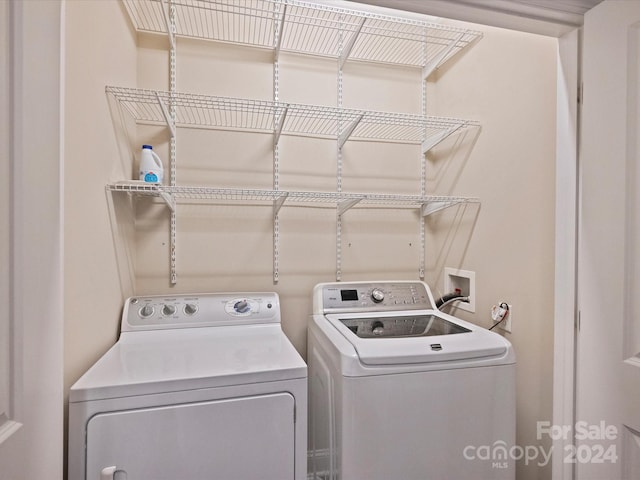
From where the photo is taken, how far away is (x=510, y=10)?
1041 mm

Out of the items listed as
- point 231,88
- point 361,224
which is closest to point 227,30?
point 231,88

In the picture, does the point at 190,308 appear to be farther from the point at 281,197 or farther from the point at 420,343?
the point at 420,343

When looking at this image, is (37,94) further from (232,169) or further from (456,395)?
(456,395)

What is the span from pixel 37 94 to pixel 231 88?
1.36m

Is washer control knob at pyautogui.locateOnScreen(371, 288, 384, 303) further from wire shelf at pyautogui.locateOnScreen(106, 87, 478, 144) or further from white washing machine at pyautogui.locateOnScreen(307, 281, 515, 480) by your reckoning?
wire shelf at pyautogui.locateOnScreen(106, 87, 478, 144)

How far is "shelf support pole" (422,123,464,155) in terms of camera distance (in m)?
1.82

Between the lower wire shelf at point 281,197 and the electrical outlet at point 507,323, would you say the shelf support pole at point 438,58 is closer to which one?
the lower wire shelf at point 281,197

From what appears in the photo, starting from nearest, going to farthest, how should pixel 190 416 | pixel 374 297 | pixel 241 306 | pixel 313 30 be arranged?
pixel 190 416 < pixel 241 306 < pixel 374 297 < pixel 313 30

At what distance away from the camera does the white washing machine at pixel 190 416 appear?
3.11ft

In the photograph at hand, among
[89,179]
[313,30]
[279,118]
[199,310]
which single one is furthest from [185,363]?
[313,30]

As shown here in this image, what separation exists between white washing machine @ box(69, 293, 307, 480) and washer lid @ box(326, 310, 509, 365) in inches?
10.9

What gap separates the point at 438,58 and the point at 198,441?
231 centimetres

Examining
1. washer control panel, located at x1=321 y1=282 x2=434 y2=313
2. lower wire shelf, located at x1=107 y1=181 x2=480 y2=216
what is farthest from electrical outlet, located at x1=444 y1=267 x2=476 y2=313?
lower wire shelf, located at x1=107 y1=181 x2=480 y2=216

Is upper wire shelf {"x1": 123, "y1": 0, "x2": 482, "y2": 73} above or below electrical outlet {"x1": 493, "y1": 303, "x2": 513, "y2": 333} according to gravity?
above
